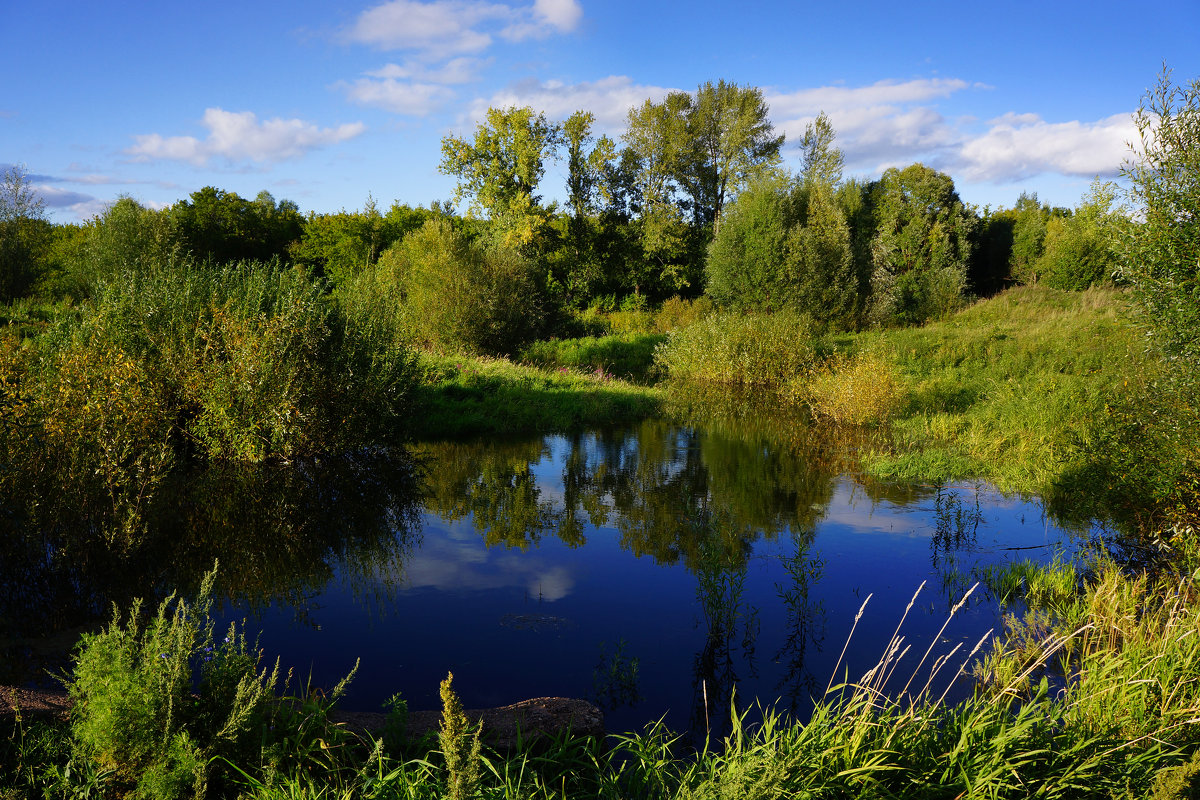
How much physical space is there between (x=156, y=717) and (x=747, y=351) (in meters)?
22.2

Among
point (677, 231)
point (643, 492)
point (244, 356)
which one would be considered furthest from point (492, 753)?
point (677, 231)

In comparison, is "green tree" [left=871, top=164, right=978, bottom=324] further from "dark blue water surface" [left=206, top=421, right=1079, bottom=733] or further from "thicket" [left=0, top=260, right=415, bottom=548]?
"thicket" [left=0, top=260, right=415, bottom=548]

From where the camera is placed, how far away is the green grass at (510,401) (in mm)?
17078

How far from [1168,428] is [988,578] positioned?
258 centimetres

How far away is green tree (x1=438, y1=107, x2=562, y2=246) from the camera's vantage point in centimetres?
3616

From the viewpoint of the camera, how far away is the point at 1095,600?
5723mm

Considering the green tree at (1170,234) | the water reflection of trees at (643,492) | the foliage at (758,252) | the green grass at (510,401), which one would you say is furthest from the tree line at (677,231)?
the green tree at (1170,234)

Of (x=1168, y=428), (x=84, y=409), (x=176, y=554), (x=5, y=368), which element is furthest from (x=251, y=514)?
(x=1168, y=428)

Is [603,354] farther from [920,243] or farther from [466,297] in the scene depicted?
[920,243]

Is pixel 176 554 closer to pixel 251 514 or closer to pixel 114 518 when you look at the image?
pixel 114 518

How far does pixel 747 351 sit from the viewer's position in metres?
24.3

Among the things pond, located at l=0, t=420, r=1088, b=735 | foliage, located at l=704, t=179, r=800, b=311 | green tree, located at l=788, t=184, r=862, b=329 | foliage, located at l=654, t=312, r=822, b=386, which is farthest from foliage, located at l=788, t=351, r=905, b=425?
green tree, located at l=788, t=184, r=862, b=329

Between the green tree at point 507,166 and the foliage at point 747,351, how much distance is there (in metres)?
13.6

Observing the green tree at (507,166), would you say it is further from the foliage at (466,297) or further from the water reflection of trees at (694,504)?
the water reflection of trees at (694,504)
